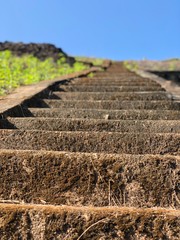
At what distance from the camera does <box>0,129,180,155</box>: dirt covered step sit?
238 cm

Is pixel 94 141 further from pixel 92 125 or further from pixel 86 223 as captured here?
pixel 86 223

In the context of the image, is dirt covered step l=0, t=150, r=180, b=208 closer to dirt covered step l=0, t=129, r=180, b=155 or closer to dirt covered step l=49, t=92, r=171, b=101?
dirt covered step l=0, t=129, r=180, b=155

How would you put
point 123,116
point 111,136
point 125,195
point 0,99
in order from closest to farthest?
1. point 125,195
2. point 111,136
3. point 123,116
4. point 0,99

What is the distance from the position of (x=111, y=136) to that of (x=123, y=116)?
0.89 m

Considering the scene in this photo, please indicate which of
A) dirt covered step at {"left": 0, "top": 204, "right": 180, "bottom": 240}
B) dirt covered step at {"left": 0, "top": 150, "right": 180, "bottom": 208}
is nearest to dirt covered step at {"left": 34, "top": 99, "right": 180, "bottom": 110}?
dirt covered step at {"left": 0, "top": 150, "right": 180, "bottom": 208}

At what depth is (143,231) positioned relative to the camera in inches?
59.4

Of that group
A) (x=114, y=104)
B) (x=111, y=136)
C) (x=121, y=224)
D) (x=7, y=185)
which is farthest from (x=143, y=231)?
(x=114, y=104)

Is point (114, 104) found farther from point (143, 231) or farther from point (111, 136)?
point (143, 231)

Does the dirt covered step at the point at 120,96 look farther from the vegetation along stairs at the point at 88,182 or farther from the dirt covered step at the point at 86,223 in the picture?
the dirt covered step at the point at 86,223

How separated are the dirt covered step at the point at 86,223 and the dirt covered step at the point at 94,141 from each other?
0.83 meters

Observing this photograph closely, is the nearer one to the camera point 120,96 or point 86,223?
point 86,223

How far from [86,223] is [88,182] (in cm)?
38

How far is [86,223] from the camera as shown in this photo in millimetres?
1529

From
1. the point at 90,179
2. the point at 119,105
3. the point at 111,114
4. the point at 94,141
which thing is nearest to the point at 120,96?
the point at 119,105
